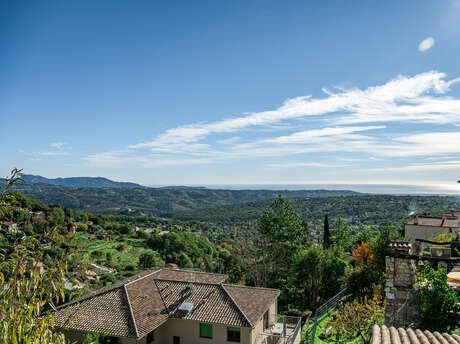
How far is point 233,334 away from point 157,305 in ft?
15.5

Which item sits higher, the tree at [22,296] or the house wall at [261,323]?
the tree at [22,296]

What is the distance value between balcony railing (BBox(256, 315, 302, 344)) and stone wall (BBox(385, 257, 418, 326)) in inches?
314

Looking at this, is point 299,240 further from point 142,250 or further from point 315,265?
point 142,250

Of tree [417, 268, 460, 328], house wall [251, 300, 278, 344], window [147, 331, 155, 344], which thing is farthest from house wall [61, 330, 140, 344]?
tree [417, 268, 460, 328]

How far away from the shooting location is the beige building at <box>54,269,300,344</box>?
54.3 feet

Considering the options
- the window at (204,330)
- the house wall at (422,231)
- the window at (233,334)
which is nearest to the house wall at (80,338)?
the window at (204,330)

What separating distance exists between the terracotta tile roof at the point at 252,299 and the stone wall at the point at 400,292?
29.3 feet

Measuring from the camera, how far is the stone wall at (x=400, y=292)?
9921 mm

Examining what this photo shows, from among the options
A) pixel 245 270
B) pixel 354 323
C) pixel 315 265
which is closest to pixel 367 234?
pixel 315 265

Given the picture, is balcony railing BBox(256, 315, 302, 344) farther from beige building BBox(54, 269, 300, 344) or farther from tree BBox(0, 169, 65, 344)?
tree BBox(0, 169, 65, 344)

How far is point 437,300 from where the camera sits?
30.1ft

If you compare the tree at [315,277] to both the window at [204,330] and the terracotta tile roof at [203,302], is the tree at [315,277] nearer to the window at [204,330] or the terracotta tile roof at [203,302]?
→ the terracotta tile roof at [203,302]

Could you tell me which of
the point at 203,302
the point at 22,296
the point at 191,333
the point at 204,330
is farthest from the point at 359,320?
the point at 22,296

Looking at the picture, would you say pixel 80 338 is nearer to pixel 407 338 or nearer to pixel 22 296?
pixel 22 296
